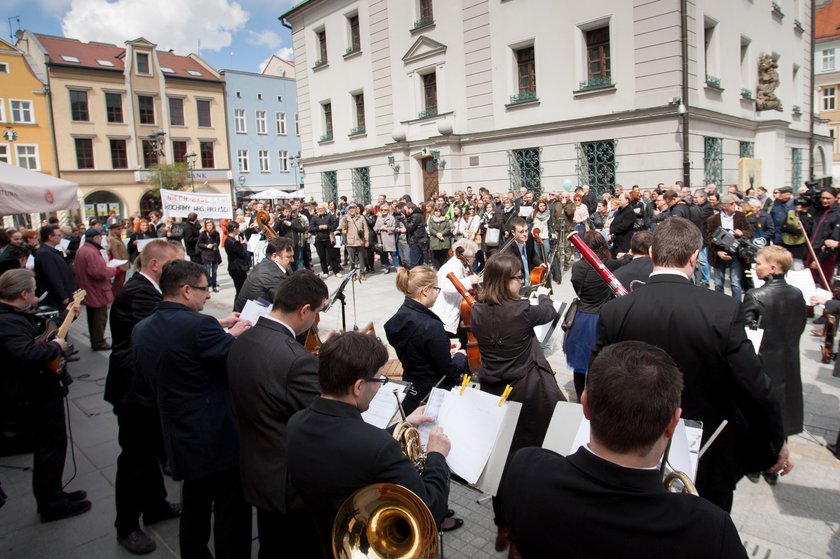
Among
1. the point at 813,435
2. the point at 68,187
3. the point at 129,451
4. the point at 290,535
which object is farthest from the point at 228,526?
the point at 68,187

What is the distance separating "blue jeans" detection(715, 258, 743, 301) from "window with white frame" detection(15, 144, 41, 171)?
150ft

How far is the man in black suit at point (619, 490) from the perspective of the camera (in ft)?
4.58

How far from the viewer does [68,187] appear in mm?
8312

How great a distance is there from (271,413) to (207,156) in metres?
51.3

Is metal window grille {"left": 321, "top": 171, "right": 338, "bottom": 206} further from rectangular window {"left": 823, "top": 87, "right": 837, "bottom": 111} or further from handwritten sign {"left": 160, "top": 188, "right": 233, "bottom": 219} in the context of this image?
rectangular window {"left": 823, "top": 87, "right": 837, "bottom": 111}

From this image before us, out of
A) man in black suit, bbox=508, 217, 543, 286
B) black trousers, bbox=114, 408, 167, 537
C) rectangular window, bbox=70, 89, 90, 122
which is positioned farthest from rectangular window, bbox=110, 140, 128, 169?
black trousers, bbox=114, 408, 167, 537

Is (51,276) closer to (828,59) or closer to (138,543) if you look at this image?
(138,543)

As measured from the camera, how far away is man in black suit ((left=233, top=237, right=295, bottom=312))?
5684 millimetres

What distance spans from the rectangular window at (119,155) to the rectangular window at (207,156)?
6033 mm

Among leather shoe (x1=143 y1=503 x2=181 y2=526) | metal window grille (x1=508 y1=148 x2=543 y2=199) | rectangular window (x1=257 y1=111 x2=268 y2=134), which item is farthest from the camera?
rectangular window (x1=257 y1=111 x2=268 y2=134)

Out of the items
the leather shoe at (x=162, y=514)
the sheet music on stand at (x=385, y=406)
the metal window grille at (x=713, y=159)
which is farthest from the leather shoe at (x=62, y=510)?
the metal window grille at (x=713, y=159)

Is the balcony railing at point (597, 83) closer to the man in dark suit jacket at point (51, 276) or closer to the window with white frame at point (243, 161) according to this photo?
the man in dark suit jacket at point (51, 276)

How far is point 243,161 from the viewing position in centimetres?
5147

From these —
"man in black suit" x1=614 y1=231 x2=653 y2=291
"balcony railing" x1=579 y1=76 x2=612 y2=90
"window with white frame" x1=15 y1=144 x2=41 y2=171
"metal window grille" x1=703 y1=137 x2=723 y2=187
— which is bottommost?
"man in black suit" x1=614 y1=231 x2=653 y2=291
